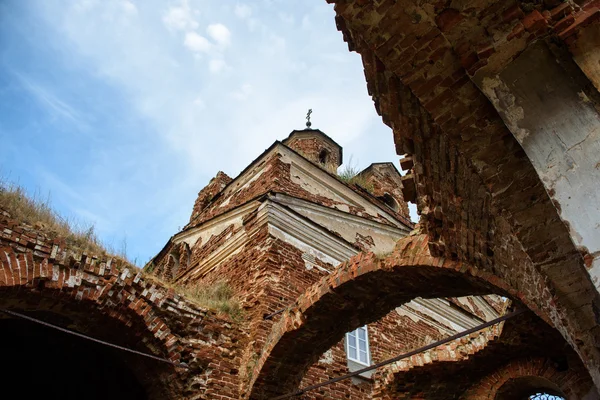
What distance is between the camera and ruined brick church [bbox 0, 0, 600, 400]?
2.57 m

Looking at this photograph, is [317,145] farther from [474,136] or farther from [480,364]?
[474,136]

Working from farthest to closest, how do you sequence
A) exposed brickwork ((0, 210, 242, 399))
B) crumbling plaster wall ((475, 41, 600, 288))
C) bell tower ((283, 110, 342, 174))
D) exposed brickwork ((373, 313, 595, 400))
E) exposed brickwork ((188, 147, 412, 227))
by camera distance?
bell tower ((283, 110, 342, 174))
exposed brickwork ((188, 147, 412, 227))
exposed brickwork ((373, 313, 595, 400))
exposed brickwork ((0, 210, 242, 399))
crumbling plaster wall ((475, 41, 600, 288))

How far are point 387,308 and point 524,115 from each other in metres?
4.53

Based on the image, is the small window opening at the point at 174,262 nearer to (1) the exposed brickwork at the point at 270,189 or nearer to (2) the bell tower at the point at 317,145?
(1) the exposed brickwork at the point at 270,189

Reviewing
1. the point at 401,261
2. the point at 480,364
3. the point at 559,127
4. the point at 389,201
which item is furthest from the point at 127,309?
the point at 389,201

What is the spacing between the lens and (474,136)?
3121mm

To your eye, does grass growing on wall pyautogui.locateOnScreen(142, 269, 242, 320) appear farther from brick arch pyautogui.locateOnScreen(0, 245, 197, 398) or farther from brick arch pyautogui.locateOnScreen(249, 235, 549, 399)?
brick arch pyautogui.locateOnScreen(249, 235, 549, 399)

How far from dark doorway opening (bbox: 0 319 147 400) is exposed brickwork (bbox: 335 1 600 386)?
18.7 feet

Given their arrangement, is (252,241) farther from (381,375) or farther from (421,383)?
(421,383)

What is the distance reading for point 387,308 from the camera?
21.9 feet

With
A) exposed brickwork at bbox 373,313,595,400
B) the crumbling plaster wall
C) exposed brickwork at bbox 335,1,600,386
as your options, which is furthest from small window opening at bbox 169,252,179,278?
the crumbling plaster wall

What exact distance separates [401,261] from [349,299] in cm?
133

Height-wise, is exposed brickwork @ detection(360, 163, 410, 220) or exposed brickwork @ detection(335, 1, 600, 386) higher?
Answer: exposed brickwork @ detection(360, 163, 410, 220)

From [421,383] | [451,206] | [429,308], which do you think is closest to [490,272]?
[451,206]
